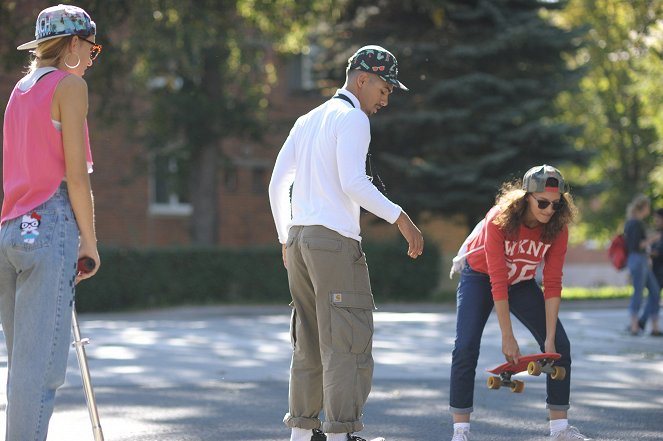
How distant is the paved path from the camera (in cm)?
713

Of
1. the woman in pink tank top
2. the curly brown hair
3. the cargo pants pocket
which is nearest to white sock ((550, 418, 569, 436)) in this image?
the curly brown hair

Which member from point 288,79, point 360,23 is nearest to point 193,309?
point 360,23

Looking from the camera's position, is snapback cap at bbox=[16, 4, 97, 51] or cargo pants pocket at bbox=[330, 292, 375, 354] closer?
snapback cap at bbox=[16, 4, 97, 51]

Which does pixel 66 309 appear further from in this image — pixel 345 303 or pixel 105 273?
pixel 105 273

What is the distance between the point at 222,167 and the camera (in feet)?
84.2

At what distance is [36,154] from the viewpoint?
4605 millimetres

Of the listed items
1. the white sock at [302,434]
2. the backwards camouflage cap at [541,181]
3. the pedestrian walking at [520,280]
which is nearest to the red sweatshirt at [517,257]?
the pedestrian walking at [520,280]

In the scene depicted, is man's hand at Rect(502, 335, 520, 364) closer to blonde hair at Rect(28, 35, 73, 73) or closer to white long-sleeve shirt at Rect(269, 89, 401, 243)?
white long-sleeve shirt at Rect(269, 89, 401, 243)

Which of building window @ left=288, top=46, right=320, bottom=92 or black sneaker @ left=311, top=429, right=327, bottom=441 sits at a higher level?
building window @ left=288, top=46, right=320, bottom=92

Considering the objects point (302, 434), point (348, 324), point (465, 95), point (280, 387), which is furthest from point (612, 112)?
point (348, 324)

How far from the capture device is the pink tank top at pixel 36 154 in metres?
4.58

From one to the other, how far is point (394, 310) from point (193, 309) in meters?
3.47

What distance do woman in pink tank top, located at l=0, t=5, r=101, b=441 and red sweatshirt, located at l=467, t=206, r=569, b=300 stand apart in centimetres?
228

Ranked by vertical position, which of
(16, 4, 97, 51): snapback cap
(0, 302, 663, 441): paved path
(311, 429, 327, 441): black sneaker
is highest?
(16, 4, 97, 51): snapback cap
